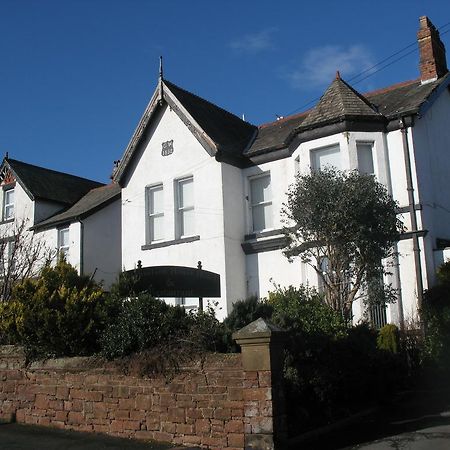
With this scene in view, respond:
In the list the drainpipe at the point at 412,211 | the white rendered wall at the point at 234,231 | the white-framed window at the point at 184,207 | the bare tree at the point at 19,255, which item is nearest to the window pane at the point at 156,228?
the white-framed window at the point at 184,207

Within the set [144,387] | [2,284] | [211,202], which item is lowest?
[144,387]

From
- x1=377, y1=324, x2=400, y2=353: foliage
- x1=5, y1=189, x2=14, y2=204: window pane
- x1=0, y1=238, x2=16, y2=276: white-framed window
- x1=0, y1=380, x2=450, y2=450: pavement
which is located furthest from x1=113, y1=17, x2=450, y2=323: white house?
x1=5, y1=189, x2=14, y2=204: window pane

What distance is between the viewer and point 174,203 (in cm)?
1922

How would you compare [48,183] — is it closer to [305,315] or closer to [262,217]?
[262,217]

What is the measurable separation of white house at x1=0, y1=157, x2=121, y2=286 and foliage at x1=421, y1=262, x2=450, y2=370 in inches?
528

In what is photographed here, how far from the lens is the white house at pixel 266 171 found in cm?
1577

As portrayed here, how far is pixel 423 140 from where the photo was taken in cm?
1666

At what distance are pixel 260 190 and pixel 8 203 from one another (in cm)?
1359

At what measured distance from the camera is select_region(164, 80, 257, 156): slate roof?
18.8 meters

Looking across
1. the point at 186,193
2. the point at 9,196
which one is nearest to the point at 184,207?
the point at 186,193

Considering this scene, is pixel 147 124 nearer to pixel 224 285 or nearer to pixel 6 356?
pixel 224 285

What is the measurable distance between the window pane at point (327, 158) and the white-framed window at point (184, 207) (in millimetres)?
4342

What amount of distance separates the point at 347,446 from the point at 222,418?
6.13ft

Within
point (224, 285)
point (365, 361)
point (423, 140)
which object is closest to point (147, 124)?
point (224, 285)
